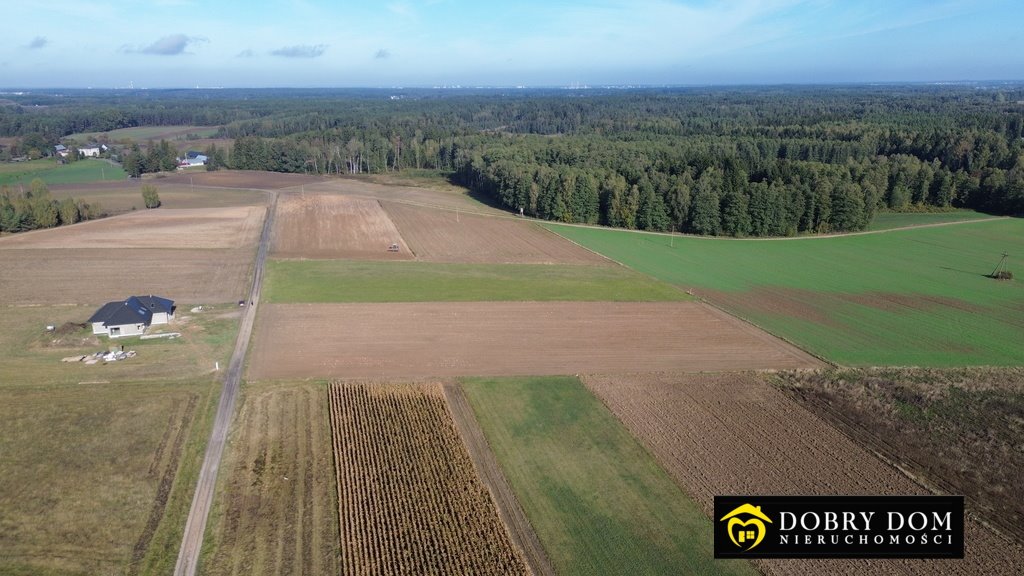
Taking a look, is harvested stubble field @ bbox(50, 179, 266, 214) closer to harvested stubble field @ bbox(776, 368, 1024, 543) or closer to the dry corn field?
the dry corn field

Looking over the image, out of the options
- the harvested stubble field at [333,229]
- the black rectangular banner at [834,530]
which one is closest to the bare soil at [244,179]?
the harvested stubble field at [333,229]

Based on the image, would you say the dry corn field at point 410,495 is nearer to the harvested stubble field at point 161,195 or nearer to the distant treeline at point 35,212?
the distant treeline at point 35,212

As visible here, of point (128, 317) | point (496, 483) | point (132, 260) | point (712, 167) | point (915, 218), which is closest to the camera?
point (496, 483)

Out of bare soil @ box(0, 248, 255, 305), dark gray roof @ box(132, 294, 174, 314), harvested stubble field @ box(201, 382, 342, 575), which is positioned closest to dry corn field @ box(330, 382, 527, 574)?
harvested stubble field @ box(201, 382, 342, 575)

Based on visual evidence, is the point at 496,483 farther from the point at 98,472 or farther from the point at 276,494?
the point at 98,472

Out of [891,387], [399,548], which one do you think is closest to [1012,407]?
[891,387]

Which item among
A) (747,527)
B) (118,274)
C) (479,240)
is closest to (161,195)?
(118,274)

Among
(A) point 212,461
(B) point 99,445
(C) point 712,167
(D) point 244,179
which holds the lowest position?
(A) point 212,461

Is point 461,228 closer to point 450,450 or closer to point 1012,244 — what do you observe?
point 450,450
